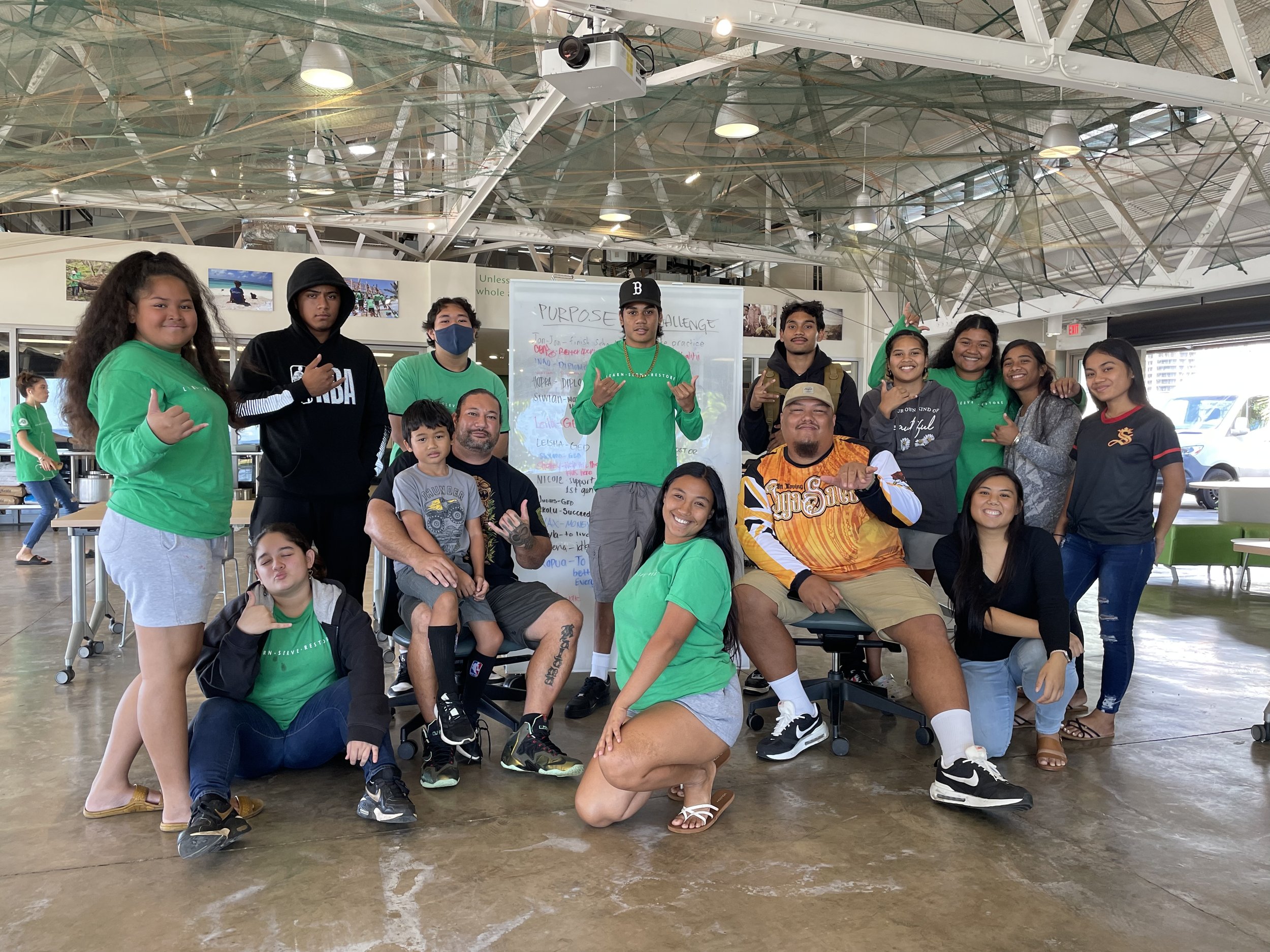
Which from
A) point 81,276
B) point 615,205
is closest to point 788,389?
point 615,205

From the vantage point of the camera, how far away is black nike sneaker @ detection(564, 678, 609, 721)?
3742 millimetres

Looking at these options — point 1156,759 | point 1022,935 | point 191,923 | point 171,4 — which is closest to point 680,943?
point 1022,935

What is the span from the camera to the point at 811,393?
3.36 meters

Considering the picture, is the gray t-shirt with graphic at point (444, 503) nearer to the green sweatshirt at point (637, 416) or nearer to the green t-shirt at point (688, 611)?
the green sweatshirt at point (637, 416)

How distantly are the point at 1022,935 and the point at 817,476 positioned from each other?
68.1 inches

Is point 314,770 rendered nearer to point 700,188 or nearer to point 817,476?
point 817,476

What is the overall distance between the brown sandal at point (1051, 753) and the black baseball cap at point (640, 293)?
2297mm

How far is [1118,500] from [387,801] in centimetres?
285

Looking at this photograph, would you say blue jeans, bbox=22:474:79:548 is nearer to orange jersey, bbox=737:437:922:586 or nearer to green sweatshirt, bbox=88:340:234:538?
green sweatshirt, bbox=88:340:234:538

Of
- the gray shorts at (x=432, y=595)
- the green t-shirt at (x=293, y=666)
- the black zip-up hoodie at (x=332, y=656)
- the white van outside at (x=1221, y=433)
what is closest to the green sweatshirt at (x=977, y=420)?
the gray shorts at (x=432, y=595)

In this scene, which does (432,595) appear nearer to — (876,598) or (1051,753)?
(876,598)

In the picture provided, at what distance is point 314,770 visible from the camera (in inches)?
120

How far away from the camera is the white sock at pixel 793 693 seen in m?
3.25

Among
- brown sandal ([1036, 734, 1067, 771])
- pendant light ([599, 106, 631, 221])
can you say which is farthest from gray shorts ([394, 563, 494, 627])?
pendant light ([599, 106, 631, 221])
